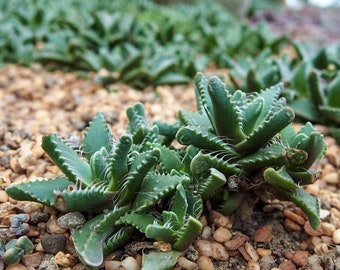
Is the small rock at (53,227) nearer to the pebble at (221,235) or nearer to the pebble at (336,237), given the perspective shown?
the pebble at (221,235)

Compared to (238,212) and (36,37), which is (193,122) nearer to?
(238,212)

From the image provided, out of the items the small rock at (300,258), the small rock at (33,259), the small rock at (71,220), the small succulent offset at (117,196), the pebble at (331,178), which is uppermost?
the small succulent offset at (117,196)

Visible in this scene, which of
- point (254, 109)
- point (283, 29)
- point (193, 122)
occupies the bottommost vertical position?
point (283, 29)

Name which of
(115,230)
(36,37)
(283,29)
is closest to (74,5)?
(36,37)

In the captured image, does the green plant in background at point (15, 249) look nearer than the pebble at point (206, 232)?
Yes

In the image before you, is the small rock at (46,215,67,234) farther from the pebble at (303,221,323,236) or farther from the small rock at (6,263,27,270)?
the pebble at (303,221,323,236)

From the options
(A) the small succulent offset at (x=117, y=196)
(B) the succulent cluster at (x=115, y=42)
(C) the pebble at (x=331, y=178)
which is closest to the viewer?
(A) the small succulent offset at (x=117, y=196)

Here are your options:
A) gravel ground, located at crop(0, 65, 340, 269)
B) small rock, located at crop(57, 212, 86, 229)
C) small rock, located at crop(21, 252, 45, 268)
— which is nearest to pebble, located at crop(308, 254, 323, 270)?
gravel ground, located at crop(0, 65, 340, 269)

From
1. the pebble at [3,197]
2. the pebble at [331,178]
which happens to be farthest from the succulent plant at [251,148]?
the pebble at [3,197]

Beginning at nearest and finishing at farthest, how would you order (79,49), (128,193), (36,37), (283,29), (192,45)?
(128,193) < (79,49) < (36,37) < (192,45) < (283,29)
